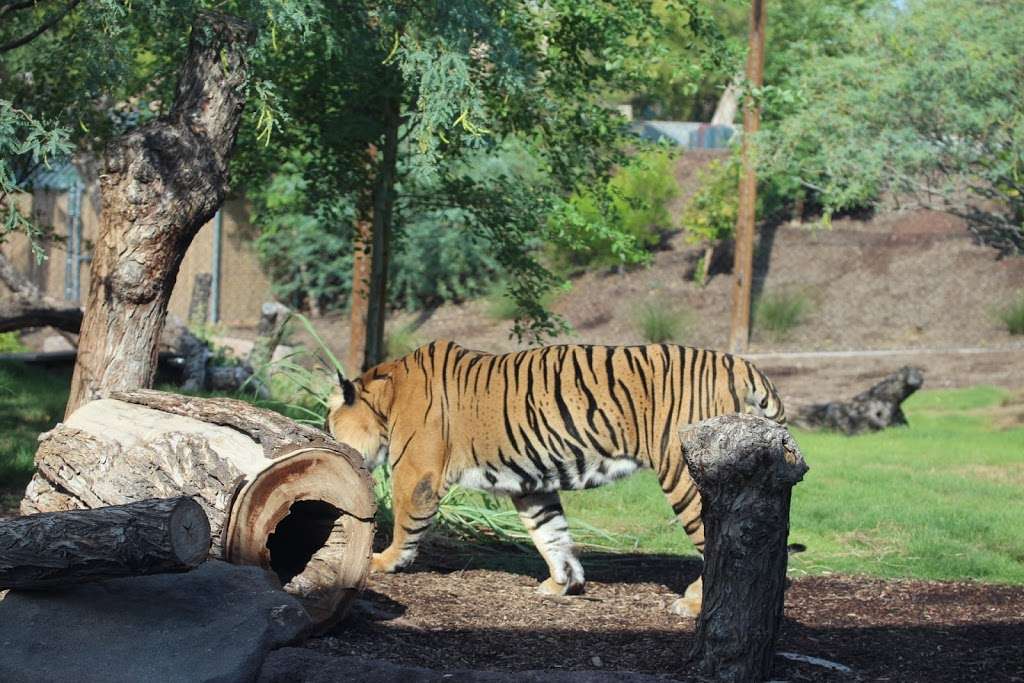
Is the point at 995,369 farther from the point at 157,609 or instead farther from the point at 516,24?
the point at 157,609

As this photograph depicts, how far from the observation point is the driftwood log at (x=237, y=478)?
226 inches

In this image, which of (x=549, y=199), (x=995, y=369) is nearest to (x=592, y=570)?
(x=549, y=199)

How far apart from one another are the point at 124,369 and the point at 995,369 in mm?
14829

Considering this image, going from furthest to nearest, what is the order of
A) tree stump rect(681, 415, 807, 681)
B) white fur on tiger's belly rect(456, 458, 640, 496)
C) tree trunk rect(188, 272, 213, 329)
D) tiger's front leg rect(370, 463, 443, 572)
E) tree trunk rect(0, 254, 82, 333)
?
tree trunk rect(188, 272, 213, 329)
tree trunk rect(0, 254, 82, 333)
tiger's front leg rect(370, 463, 443, 572)
white fur on tiger's belly rect(456, 458, 640, 496)
tree stump rect(681, 415, 807, 681)

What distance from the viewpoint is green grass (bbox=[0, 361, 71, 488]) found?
9.17 metres

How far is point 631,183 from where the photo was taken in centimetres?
2800

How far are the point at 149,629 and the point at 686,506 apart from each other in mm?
3183

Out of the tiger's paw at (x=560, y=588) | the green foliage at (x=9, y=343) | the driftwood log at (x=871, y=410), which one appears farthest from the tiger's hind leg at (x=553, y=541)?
the green foliage at (x=9, y=343)

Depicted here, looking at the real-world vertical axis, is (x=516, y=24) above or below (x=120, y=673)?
above

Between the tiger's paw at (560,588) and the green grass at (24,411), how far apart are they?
12.9ft

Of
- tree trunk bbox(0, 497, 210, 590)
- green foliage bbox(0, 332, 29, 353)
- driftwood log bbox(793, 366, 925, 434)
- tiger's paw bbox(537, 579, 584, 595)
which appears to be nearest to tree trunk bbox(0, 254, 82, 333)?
green foliage bbox(0, 332, 29, 353)

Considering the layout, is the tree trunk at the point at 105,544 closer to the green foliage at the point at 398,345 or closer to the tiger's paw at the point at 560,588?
the tiger's paw at the point at 560,588

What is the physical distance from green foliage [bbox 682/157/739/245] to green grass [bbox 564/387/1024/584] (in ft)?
41.1

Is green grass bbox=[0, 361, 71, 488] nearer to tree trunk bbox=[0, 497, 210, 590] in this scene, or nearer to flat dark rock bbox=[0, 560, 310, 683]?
flat dark rock bbox=[0, 560, 310, 683]
